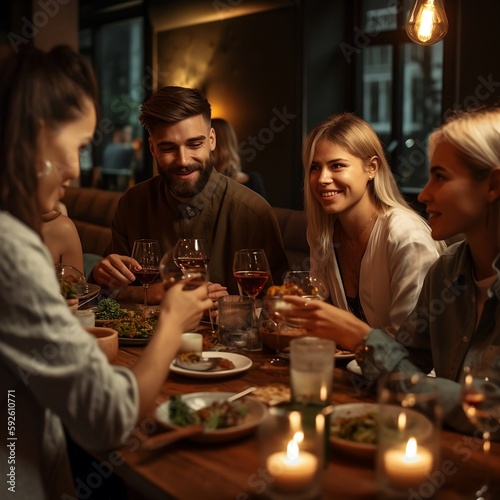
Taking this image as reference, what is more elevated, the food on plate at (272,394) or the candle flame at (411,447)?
the candle flame at (411,447)

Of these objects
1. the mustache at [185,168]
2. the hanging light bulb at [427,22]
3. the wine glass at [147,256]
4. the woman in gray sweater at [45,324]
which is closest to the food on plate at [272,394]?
the woman in gray sweater at [45,324]

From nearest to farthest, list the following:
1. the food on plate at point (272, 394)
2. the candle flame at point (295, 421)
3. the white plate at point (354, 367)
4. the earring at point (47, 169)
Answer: the candle flame at point (295, 421) → the earring at point (47, 169) → the food on plate at point (272, 394) → the white plate at point (354, 367)

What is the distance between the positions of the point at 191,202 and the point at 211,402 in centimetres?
179

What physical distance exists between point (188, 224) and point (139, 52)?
7.08m

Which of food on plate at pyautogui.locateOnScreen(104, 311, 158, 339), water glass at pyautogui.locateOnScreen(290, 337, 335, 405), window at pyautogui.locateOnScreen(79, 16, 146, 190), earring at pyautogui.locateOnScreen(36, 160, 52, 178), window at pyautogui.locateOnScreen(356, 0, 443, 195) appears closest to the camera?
earring at pyautogui.locateOnScreen(36, 160, 52, 178)

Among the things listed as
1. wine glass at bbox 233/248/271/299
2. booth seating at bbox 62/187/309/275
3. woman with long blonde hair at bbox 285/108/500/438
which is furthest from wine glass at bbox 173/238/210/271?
booth seating at bbox 62/187/309/275

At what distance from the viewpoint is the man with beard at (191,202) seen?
318 cm

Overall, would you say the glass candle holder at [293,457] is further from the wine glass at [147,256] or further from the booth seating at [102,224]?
the booth seating at [102,224]

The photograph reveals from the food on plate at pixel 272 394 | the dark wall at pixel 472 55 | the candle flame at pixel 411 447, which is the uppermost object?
the dark wall at pixel 472 55

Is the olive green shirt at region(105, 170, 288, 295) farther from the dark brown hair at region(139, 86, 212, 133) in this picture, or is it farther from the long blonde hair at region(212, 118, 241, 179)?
the long blonde hair at region(212, 118, 241, 179)

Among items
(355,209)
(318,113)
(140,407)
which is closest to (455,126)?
(355,209)

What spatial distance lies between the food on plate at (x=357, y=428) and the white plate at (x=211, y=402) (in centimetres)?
15

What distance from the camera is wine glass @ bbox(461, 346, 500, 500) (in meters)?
1.36

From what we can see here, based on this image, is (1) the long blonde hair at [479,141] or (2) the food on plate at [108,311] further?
(2) the food on plate at [108,311]
